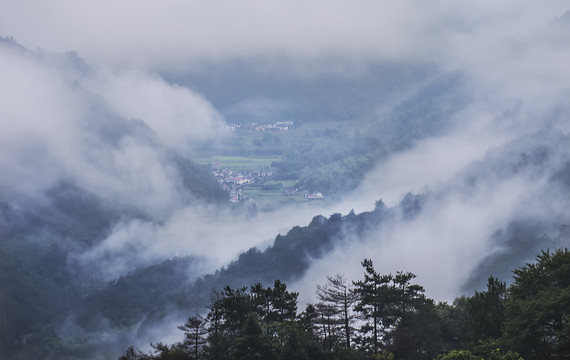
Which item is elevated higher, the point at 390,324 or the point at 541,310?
the point at 390,324

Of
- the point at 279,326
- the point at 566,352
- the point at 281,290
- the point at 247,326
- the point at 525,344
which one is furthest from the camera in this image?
the point at 281,290

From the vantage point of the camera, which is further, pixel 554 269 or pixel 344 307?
pixel 344 307

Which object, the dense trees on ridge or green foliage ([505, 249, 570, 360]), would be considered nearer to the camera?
green foliage ([505, 249, 570, 360])

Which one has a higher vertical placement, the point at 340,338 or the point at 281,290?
the point at 281,290

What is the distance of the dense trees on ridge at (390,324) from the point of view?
56719 mm

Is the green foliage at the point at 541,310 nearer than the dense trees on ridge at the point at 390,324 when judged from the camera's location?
Yes

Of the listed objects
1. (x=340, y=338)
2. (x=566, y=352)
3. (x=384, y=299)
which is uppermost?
(x=384, y=299)

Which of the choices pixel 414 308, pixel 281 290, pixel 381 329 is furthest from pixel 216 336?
pixel 414 308

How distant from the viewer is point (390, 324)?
74.9m

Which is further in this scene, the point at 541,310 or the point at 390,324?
the point at 390,324

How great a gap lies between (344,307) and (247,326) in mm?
13244

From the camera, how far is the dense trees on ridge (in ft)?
186

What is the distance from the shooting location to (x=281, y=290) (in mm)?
74250

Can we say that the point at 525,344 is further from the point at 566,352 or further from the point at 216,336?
the point at 216,336
